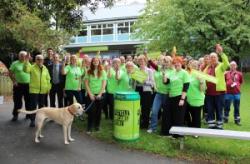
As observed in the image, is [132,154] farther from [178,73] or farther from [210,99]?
[210,99]

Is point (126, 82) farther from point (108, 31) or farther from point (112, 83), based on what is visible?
point (108, 31)

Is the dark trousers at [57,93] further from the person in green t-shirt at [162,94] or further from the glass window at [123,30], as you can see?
the glass window at [123,30]

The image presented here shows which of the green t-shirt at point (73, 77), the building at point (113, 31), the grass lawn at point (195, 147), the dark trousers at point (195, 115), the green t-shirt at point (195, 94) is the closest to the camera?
the grass lawn at point (195, 147)

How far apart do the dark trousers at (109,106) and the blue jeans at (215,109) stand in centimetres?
261

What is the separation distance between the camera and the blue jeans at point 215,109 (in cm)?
1020

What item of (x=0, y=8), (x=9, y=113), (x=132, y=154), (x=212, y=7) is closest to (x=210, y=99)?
(x=132, y=154)

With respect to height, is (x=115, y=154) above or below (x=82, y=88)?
below

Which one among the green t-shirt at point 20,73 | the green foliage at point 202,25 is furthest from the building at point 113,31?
the green t-shirt at point 20,73

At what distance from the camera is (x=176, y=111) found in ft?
30.9

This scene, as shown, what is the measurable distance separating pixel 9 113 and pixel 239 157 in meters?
7.57

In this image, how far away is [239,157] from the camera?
8.41 m

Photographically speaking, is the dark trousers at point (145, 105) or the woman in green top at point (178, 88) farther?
the dark trousers at point (145, 105)

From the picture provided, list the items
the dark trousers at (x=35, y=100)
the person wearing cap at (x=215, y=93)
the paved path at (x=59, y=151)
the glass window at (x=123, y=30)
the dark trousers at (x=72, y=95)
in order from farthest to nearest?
1. the glass window at (x=123, y=30)
2. the dark trousers at (x=72, y=95)
3. the dark trousers at (x=35, y=100)
4. the person wearing cap at (x=215, y=93)
5. the paved path at (x=59, y=151)

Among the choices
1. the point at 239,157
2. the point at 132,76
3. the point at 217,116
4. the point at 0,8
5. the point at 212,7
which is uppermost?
the point at 212,7
